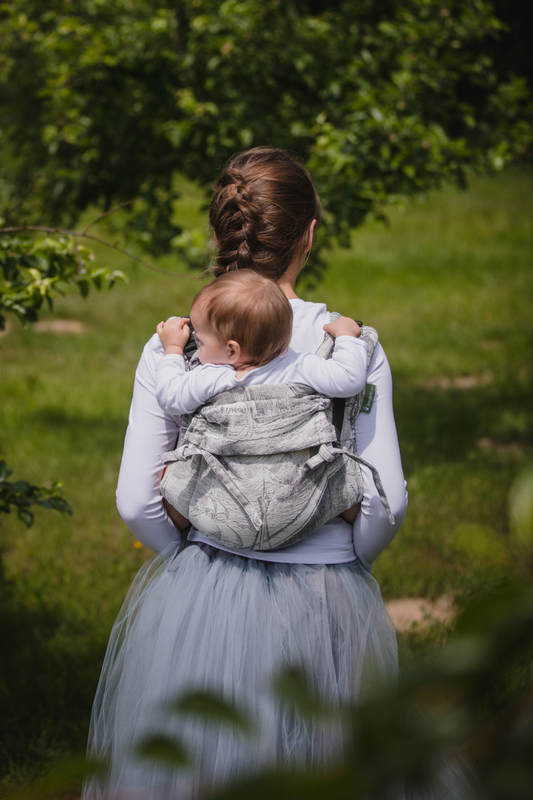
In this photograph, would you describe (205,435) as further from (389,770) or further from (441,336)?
(441,336)

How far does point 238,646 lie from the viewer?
5.79ft

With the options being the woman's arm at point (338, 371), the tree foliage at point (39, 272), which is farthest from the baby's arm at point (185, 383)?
the tree foliage at point (39, 272)

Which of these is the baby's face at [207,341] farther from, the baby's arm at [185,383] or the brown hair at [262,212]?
the brown hair at [262,212]

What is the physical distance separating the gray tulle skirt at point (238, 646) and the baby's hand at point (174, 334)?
0.48 metres

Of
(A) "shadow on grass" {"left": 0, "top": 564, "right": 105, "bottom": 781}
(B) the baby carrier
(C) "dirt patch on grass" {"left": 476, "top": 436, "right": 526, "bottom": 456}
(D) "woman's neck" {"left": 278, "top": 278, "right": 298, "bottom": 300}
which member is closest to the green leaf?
(B) the baby carrier

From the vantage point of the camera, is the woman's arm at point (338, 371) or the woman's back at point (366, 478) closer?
the woman's arm at point (338, 371)

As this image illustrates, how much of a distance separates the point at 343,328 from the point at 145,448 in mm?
517

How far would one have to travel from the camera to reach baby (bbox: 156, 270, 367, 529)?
163 centimetres

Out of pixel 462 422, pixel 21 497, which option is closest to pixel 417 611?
pixel 21 497

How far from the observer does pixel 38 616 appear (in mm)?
4234

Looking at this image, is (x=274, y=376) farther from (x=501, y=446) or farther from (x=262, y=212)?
(x=501, y=446)

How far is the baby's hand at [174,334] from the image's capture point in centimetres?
177

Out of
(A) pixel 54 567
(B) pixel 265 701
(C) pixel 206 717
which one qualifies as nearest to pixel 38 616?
(A) pixel 54 567

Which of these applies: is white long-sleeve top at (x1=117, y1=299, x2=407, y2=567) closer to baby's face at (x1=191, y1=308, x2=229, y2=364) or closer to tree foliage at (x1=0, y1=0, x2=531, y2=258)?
baby's face at (x1=191, y1=308, x2=229, y2=364)
